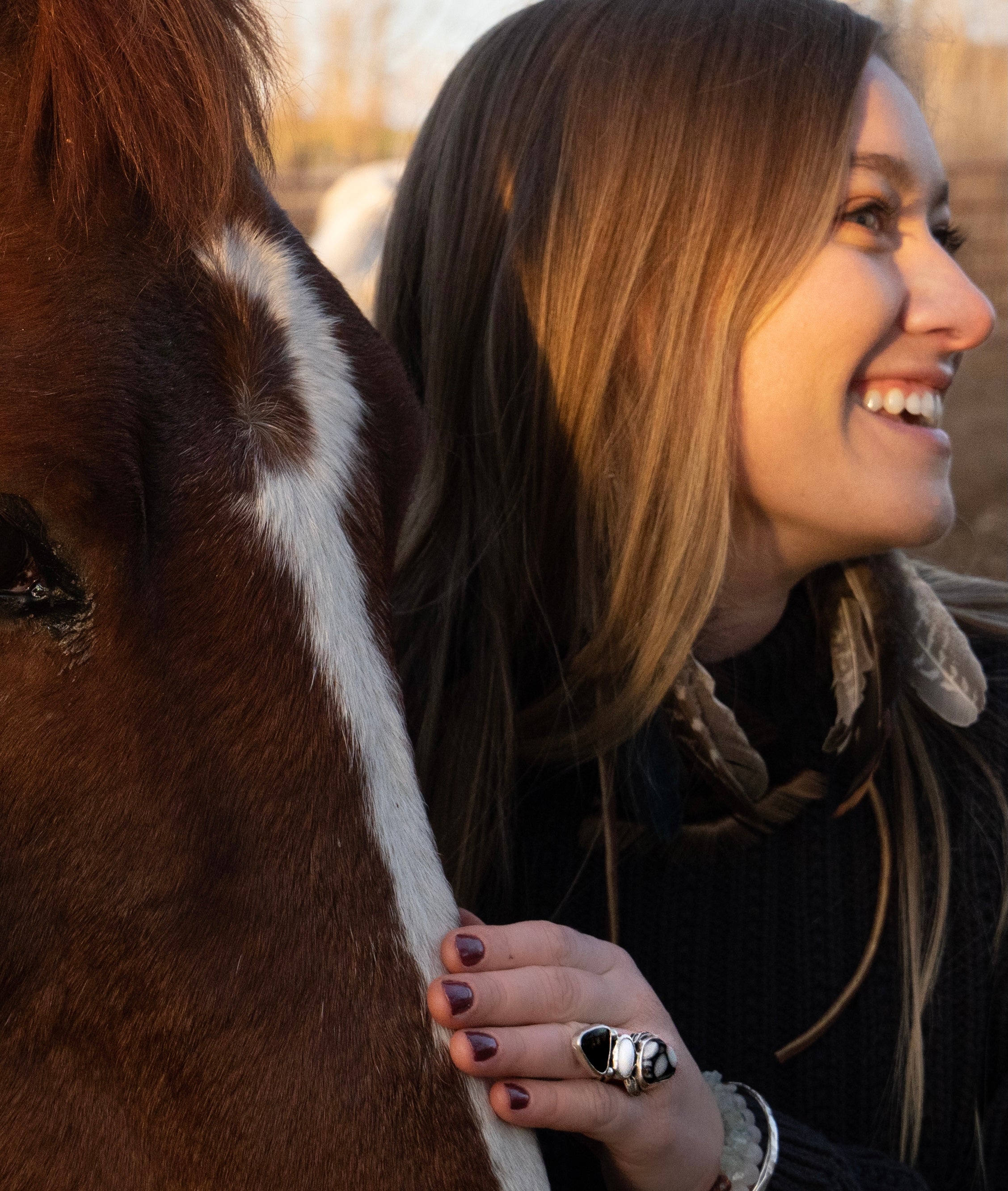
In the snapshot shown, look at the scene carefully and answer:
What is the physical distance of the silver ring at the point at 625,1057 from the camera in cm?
92

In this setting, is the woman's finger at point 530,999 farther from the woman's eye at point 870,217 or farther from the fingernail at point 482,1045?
the woman's eye at point 870,217

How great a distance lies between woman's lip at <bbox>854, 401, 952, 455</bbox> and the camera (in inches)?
53.2

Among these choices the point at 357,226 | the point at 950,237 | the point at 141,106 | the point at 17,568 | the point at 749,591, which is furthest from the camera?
the point at 357,226

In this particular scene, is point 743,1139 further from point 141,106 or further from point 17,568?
point 141,106

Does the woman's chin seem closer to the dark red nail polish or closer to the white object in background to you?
the dark red nail polish

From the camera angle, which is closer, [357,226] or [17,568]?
[17,568]

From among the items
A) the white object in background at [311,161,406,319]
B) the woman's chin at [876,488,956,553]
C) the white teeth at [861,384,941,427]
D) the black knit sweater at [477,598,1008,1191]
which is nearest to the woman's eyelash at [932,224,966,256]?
the white teeth at [861,384,941,427]

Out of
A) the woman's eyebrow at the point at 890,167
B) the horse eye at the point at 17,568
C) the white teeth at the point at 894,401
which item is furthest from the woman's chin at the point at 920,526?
the horse eye at the point at 17,568

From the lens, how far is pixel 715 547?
1.35 meters

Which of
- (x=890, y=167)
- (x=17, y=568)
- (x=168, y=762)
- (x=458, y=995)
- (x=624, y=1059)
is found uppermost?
(x=890, y=167)

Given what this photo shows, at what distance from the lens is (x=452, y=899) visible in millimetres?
844

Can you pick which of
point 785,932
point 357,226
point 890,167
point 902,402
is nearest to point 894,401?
point 902,402

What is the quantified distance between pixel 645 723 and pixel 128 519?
751 mm

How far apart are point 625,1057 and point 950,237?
4.08 ft
